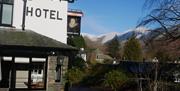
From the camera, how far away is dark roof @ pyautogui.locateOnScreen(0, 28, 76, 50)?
2552cm

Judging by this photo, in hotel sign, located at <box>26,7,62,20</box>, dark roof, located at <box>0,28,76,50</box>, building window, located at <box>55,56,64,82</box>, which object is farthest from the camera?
building window, located at <box>55,56,64,82</box>

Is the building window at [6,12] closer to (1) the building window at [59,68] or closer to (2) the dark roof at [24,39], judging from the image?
(2) the dark roof at [24,39]

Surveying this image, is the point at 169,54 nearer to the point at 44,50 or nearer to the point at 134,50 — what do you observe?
the point at 44,50

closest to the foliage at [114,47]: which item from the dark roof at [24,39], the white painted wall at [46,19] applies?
the white painted wall at [46,19]

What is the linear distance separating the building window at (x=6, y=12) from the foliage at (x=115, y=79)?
32.5 feet

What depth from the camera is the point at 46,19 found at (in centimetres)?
3073

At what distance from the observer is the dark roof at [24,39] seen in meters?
25.5

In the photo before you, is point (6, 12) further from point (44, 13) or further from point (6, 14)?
point (44, 13)

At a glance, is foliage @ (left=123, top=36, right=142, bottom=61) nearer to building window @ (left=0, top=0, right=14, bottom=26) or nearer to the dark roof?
building window @ (left=0, top=0, right=14, bottom=26)

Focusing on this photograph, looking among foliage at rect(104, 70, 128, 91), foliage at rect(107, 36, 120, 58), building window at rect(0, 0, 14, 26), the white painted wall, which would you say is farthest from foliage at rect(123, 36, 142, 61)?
building window at rect(0, 0, 14, 26)

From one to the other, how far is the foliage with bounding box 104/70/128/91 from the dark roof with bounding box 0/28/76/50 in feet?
28.4

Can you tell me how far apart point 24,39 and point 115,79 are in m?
10.8

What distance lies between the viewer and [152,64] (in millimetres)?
34875

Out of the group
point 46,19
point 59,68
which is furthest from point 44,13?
point 59,68
